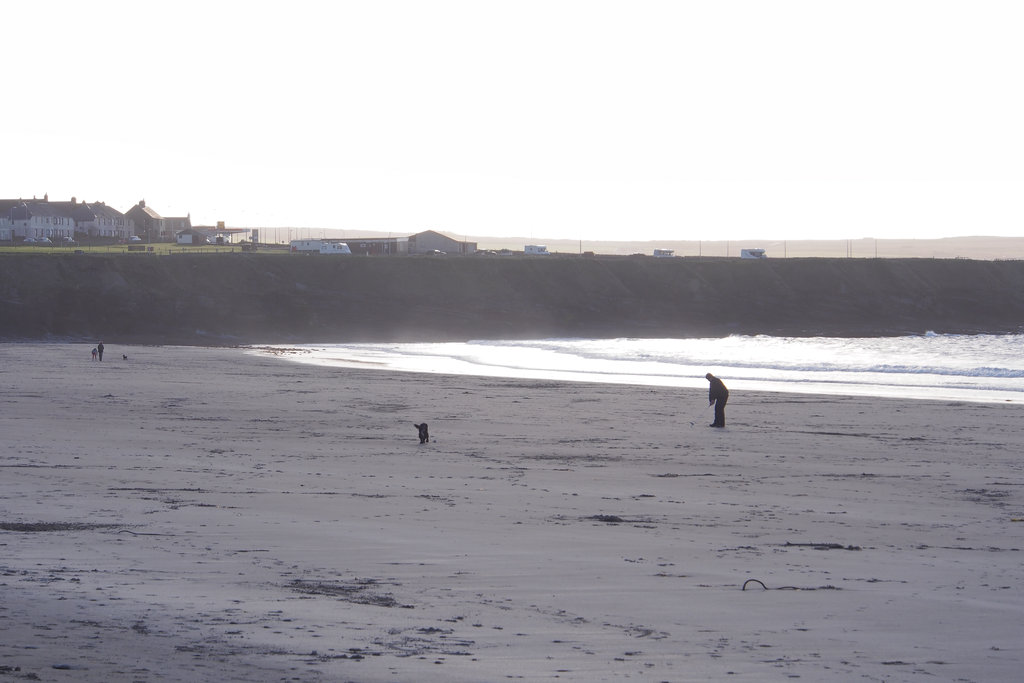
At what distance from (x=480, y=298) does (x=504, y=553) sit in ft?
173

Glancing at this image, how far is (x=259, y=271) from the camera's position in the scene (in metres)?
60.2

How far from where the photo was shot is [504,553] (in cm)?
916

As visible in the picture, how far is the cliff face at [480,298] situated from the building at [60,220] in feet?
148

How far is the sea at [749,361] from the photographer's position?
3059 centimetres

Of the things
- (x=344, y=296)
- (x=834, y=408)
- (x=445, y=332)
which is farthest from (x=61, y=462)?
(x=344, y=296)

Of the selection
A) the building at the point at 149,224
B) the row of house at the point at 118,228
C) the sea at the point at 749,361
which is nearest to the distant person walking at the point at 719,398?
the sea at the point at 749,361

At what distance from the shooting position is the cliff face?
52656mm

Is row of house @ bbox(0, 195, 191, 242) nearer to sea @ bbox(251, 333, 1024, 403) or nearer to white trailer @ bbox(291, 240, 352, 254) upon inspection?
white trailer @ bbox(291, 240, 352, 254)

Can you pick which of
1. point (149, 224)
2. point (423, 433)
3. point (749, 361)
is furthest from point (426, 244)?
point (423, 433)

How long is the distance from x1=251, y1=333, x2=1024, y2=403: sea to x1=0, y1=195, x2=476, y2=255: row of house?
130 ft

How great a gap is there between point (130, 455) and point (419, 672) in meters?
10.2

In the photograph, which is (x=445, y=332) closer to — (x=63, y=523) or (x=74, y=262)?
(x=74, y=262)

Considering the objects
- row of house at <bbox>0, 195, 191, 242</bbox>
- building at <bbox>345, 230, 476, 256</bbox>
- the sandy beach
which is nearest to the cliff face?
building at <bbox>345, 230, 476, 256</bbox>

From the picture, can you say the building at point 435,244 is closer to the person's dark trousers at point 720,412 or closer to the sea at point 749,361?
the sea at point 749,361
